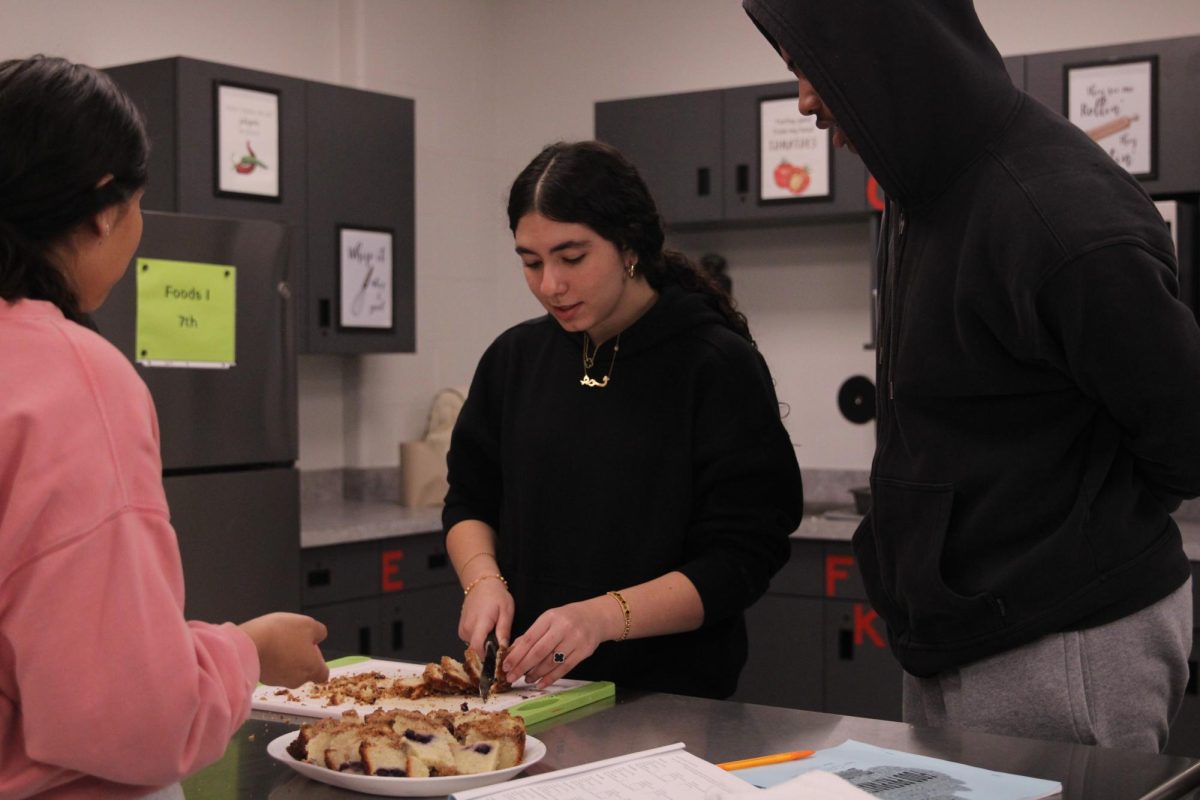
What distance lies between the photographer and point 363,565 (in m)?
3.83

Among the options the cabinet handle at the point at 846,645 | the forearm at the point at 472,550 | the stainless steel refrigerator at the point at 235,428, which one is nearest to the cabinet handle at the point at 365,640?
the stainless steel refrigerator at the point at 235,428

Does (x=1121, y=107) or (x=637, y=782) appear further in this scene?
(x=1121, y=107)

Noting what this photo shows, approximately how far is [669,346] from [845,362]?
257cm

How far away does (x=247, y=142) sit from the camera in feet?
12.5

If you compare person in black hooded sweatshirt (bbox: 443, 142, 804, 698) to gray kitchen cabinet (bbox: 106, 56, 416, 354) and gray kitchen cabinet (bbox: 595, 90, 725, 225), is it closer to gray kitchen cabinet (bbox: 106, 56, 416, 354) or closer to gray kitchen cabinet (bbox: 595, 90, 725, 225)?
gray kitchen cabinet (bbox: 106, 56, 416, 354)

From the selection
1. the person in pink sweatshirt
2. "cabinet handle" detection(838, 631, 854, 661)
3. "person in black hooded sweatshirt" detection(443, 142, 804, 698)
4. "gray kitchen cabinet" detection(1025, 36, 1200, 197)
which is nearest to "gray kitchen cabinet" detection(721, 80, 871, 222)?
"gray kitchen cabinet" detection(1025, 36, 1200, 197)

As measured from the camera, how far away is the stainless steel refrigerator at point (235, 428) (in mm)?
2996

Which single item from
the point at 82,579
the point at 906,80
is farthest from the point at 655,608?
the point at 82,579

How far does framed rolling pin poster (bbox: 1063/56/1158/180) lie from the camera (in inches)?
142

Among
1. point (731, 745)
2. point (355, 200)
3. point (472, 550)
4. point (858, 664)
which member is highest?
point (355, 200)

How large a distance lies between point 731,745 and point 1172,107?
9.44ft

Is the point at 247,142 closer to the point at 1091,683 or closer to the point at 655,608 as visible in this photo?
the point at 655,608

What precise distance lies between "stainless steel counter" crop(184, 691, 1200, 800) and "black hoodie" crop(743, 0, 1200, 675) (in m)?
0.16

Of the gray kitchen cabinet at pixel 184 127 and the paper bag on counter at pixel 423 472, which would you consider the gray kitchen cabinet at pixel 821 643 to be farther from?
the gray kitchen cabinet at pixel 184 127
